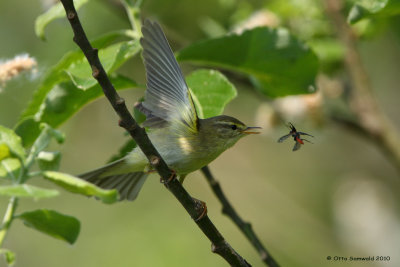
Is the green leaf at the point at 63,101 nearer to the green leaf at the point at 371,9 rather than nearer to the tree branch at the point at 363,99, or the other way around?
the green leaf at the point at 371,9

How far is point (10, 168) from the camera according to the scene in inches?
60.5

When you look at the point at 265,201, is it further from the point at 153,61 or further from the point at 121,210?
the point at 153,61

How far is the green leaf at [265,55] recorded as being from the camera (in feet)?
7.82

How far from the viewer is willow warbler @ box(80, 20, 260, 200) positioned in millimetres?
2021

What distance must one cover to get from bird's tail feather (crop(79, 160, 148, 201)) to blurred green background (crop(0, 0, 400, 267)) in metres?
1.86

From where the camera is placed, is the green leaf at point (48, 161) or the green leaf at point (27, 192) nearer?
the green leaf at point (27, 192)

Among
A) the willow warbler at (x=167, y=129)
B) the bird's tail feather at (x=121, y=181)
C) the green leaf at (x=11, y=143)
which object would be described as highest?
the willow warbler at (x=167, y=129)

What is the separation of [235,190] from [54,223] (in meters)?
4.10

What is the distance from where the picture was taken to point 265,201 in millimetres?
5402

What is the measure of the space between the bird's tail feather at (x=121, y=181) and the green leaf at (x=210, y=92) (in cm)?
52

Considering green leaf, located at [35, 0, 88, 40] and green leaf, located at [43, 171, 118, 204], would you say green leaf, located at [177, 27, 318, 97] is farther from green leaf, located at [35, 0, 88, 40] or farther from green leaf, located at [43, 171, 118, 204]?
green leaf, located at [43, 171, 118, 204]

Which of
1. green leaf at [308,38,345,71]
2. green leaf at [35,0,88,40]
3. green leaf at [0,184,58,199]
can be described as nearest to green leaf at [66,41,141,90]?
green leaf at [35,0,88,40]

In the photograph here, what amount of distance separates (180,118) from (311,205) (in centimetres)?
360

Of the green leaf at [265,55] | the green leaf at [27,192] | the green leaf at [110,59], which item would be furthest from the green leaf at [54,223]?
the green leaf at [265,55]
